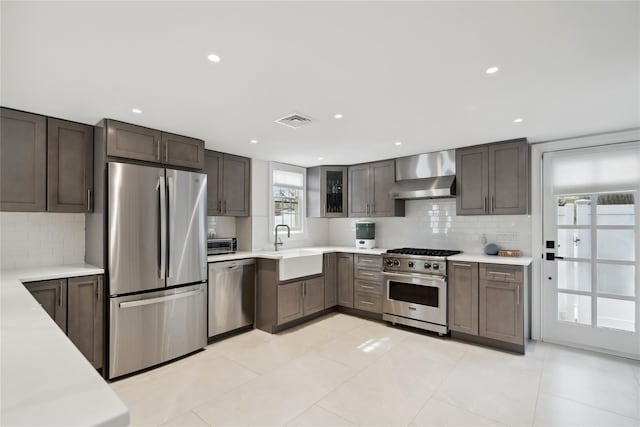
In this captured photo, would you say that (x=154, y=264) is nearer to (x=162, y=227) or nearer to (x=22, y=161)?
(x=162, y=227)

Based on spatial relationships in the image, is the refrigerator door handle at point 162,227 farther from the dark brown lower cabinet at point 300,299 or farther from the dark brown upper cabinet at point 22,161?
the dark brown lower cabinet at point 300,299

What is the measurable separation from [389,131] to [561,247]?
2465 mm

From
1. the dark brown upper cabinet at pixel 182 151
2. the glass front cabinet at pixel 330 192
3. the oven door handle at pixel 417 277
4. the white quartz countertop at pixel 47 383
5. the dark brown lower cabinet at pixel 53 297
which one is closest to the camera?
the white quartz countertop at pixel 47 383

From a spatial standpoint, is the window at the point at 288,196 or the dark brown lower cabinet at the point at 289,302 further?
the window at the point at 288,196

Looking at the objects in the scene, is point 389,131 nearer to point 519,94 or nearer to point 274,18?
point 519,94

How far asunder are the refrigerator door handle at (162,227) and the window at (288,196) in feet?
6.30

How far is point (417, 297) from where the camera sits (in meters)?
4.12

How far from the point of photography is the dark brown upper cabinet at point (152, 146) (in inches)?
116

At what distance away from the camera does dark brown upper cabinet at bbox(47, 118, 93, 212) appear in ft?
9.48

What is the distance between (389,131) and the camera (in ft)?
11.1

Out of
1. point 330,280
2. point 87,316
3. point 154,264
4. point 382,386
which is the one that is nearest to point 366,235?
point 330,280

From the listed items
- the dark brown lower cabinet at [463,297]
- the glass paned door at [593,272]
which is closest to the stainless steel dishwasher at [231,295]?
the dark brown lower cabinet at [463,297]

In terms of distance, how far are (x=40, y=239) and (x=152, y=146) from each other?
4.62 feet

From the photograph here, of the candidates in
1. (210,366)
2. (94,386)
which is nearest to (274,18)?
(94,386)
